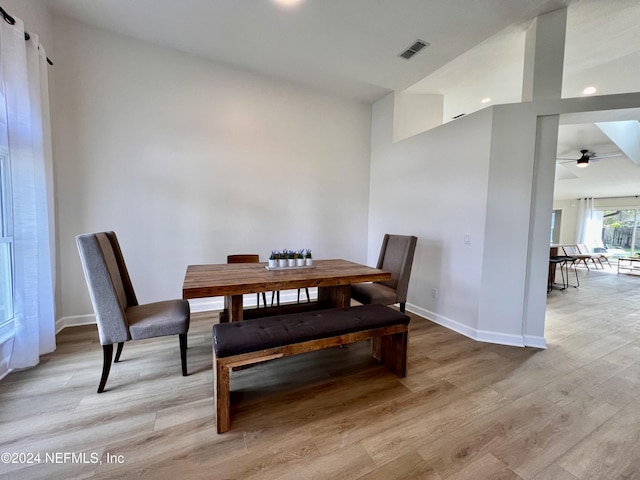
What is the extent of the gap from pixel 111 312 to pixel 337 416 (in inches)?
67.8

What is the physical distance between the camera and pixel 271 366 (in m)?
2.24

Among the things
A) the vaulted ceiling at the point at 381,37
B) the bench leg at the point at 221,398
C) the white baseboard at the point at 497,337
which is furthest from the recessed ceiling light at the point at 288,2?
the white baseboard at the point at 497,337

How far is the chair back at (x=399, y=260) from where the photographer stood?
282cm

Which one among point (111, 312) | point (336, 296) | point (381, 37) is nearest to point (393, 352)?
point (336, 296)

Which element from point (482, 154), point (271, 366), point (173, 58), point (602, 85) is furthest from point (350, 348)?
point (602, 85)

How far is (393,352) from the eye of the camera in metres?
2.17

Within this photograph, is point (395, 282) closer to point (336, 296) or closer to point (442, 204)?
point (336, 296)

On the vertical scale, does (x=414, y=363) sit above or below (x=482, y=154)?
below

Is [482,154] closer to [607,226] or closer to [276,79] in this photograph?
[276,79]

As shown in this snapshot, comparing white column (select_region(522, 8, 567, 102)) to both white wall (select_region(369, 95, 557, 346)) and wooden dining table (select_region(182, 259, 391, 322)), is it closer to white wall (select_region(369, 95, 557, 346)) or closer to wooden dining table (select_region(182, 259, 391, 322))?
white wall (select_region(369, 95, 557, 346))

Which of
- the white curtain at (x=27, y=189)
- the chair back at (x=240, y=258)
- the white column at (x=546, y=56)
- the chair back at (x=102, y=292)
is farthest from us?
the chair back at (x=240, y=258)

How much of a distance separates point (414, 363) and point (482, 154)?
7.53 feet

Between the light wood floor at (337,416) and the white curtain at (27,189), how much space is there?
40 centimetres

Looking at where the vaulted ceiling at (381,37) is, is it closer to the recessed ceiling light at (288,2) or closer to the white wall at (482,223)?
the recessed ceiling light at (288,2)
